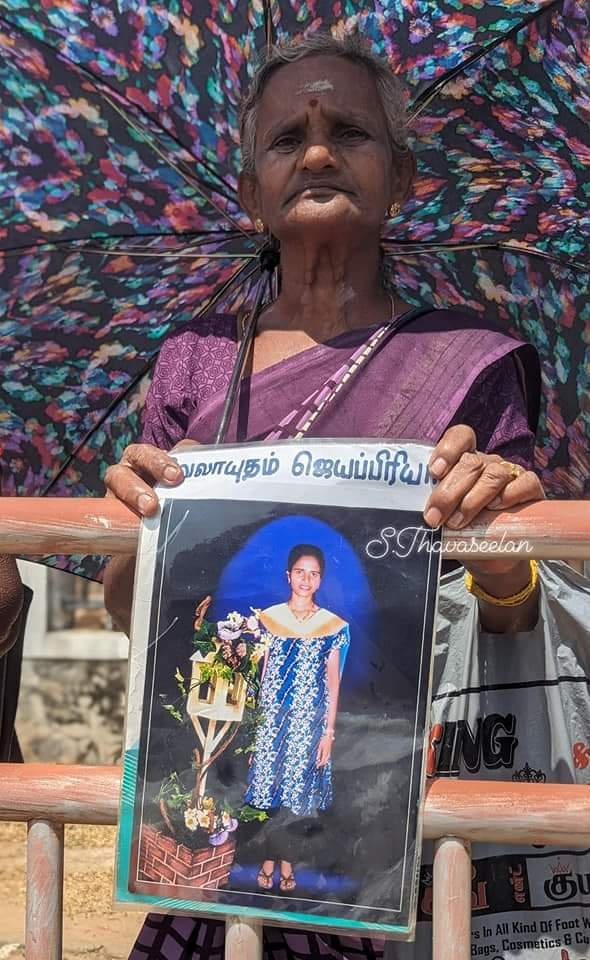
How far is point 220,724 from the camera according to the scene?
1355 millimetres

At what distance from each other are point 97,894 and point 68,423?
3337 millimetres

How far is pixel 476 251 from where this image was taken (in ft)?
7.51

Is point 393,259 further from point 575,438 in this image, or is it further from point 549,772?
point 549,772

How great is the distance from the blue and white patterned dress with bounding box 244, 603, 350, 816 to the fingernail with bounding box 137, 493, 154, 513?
0.71ft

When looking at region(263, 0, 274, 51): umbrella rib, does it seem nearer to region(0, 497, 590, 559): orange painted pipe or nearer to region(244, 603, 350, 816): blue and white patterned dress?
region(0, 497, 590, 559): orange painted pipe

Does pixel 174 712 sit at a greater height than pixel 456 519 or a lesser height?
lesser

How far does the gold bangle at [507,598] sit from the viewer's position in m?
1.64

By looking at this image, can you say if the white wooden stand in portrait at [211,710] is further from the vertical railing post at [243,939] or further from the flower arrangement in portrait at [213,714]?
the vertical railing post at [243,939]

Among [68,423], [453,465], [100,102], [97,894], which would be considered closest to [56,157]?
[100,102]

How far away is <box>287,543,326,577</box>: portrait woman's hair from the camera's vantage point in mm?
1354

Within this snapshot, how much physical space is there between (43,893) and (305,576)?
0.50 m

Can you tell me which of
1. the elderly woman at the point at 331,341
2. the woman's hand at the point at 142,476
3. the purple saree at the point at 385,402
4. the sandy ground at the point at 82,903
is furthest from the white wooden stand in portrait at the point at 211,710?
the sandy ground at the point at 82,903

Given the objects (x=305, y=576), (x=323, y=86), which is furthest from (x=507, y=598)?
(x=323, y=86)

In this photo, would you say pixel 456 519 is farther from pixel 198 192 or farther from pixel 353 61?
pixel 198 192
